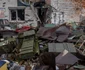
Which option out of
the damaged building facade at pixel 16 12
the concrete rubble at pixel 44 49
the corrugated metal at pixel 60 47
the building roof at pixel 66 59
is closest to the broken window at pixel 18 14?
the damaged building facade at pixel 16 12

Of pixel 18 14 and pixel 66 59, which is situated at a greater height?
pixel 18 14

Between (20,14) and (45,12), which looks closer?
(45,12)

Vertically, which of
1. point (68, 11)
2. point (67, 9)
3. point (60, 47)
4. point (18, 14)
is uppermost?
point (67, 9)

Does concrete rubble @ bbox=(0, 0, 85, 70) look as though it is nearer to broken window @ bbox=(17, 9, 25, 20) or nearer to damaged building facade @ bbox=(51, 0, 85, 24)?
damaged building facade @ bbox=(51, 0, 85, 24)

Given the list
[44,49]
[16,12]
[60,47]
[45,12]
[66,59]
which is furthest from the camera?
[16,12]

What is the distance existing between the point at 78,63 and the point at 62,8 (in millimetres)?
10823

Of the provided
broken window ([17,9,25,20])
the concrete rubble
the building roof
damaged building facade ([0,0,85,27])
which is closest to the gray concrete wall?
damaged building facade ([0,0,85,27])

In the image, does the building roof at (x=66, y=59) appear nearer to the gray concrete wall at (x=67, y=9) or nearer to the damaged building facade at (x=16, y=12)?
the gray concrete wall at (x=67, y=9)

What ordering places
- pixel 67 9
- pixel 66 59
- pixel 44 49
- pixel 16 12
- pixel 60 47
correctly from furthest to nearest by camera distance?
1. pixel 16 12
2. pixel 67 9
3. pixel 44 49
4. pixel 60 47
5. pixel 66 59

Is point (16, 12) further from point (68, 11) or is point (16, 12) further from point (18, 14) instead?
point (68, 11)

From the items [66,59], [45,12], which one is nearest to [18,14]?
[45,12]

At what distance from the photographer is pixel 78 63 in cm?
817

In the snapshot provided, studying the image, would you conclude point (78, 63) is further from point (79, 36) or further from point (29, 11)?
point (29, 11)

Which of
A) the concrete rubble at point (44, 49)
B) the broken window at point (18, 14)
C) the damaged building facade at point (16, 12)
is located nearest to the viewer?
the concrete rubble at point (44, 49)
